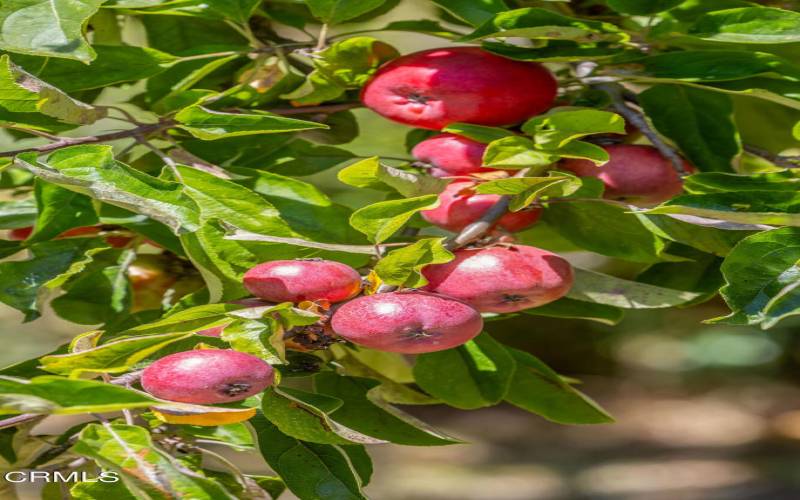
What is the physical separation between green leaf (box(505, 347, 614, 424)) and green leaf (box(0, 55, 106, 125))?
290 mm

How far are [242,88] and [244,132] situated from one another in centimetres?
9

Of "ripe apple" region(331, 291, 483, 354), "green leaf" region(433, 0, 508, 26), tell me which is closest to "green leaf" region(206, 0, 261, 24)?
"green leaf" region(433, 0, 508, 26)

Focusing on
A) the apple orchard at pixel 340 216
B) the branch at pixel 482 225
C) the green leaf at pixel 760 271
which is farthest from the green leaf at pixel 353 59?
the green leaf at pixel 760 271

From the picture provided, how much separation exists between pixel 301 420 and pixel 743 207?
0.74 feet

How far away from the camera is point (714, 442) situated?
2324 mm

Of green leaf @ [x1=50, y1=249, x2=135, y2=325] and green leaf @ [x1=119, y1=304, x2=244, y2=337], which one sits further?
green leaf @ [x1=50, y1=249, x2=135, y2=325]

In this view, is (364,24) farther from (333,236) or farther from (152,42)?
(333,236)

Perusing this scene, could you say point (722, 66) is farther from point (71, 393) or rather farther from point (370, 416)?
point (71, 393)

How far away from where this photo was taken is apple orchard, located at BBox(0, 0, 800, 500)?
1.49 feet

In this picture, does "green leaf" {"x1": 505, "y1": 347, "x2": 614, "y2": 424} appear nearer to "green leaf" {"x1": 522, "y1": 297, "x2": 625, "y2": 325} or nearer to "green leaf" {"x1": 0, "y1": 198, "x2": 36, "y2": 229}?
"green leaf" {"x1": 522, "y1": 297, "x2": 625, "y2": 325}

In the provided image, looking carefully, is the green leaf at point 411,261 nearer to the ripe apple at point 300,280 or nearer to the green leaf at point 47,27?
the ripe apple at point 300,280

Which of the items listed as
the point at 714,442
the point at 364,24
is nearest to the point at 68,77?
the point at 364,24

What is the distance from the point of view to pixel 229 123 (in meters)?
0.52

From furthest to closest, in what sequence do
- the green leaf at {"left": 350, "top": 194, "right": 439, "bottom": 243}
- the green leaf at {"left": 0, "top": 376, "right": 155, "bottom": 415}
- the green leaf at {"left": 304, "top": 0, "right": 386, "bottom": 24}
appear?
the green leaf at {"left": 304, "top": 0, "right": 386, "bottom": 24} → the green leaf at {"left": 350, "top": 194, "right": 439, "bottom": 243} → the green leaf at {"left": 0, "top": 376, "right": 155, "bottom": 415}
